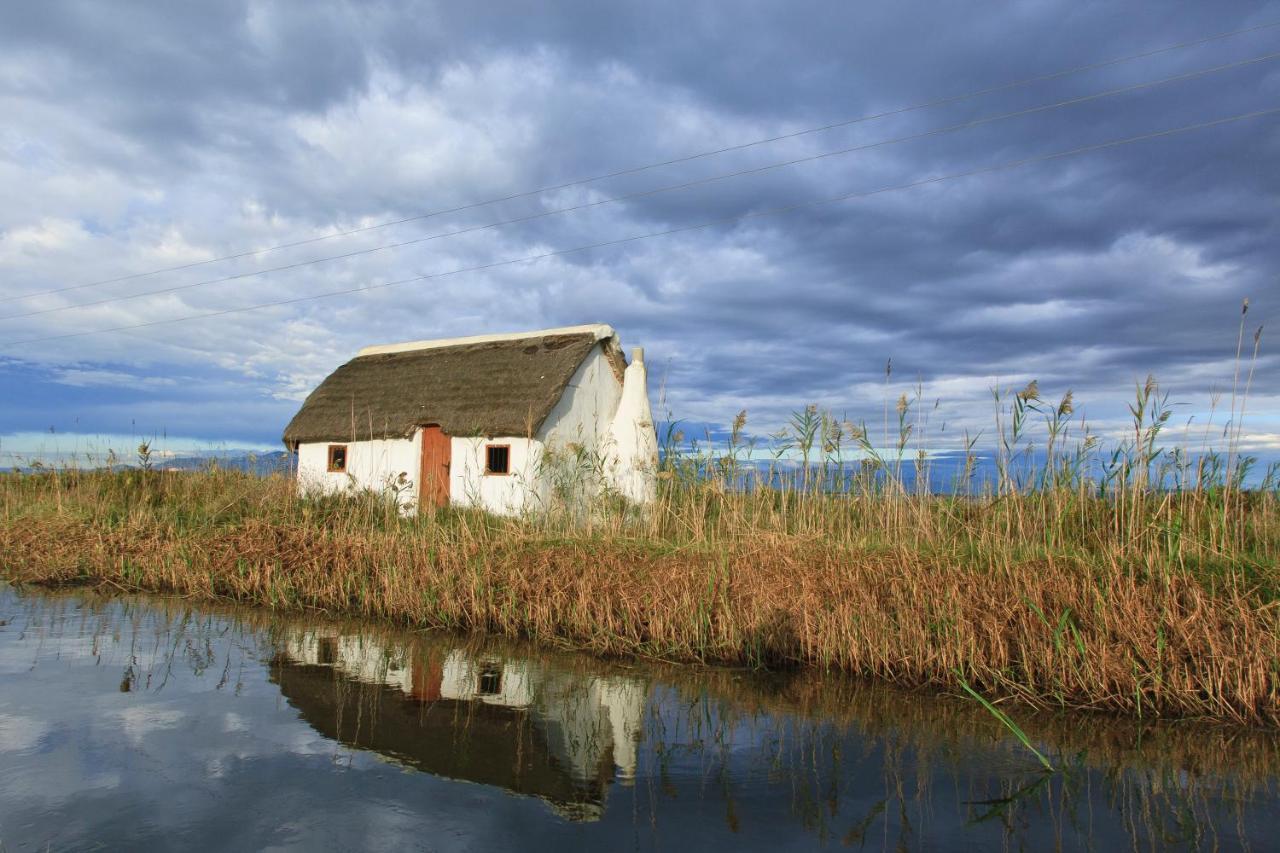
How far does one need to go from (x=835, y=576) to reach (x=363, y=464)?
1449cm

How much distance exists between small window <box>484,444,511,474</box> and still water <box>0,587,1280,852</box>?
404 inches

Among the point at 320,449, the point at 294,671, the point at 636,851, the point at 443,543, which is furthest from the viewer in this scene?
the point at 320,449

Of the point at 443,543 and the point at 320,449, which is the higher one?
the point at 320,449

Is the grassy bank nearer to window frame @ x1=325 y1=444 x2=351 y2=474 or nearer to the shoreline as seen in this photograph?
the shoreline

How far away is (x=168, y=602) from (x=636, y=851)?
7.99 m

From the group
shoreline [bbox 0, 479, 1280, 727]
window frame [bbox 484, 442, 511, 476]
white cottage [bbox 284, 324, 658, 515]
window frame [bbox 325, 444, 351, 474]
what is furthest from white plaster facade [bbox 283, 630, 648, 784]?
window frame [bbox 325, 444, 351, 474]

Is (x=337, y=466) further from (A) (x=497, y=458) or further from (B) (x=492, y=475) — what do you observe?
(B) (x=492, y=475)

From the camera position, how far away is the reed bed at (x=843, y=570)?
223 inches

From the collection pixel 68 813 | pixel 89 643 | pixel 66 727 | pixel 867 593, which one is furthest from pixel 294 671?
pixel 867 593

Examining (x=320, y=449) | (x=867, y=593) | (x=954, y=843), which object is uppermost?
(x=320, y=449)

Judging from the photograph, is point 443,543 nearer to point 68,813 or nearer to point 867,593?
point 867,593

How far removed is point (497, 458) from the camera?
17281 mm

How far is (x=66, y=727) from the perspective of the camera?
498 centimetres

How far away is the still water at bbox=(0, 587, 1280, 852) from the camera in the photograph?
3725 mm
